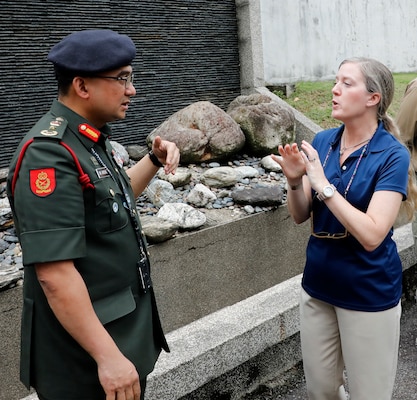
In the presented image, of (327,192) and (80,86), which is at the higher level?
(80,86)

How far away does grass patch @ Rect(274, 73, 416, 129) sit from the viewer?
7.60 meters

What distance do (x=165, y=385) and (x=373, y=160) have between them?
4.72 feet

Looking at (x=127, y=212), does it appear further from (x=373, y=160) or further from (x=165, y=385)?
(x=165, y=385)

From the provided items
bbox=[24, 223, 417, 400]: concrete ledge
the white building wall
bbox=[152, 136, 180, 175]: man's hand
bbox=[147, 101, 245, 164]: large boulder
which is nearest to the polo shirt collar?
bbox=[152, 136, 180, 175]: man's hand

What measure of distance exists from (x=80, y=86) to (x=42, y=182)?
346mm

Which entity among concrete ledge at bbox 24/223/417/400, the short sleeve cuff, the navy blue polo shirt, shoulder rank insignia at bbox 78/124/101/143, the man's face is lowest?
concrete ledge at bbox 24/223/417/400

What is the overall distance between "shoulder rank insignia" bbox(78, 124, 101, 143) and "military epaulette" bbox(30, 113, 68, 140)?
0.17 ft

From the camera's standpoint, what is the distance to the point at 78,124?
1613mm

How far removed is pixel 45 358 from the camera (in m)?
1.62

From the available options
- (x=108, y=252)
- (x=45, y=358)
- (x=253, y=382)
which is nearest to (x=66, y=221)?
(x=108, y=252)

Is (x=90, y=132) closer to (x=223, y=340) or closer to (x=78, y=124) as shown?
(x=78, y=124)

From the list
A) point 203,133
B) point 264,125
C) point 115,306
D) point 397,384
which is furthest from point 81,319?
point 264,125

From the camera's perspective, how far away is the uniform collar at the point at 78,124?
1.61m

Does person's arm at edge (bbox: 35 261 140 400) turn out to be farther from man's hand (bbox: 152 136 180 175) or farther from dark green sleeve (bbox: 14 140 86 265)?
man's hand (bbox: 152 136 180 175)
